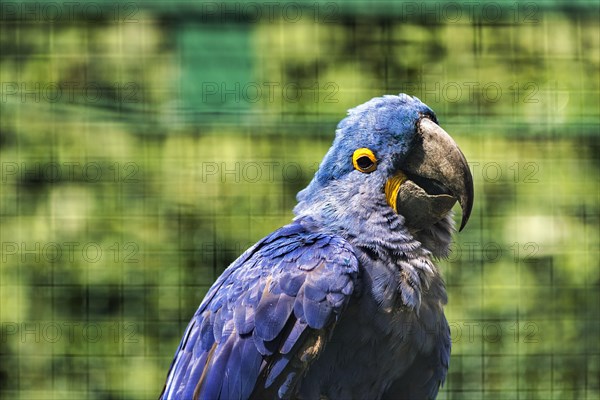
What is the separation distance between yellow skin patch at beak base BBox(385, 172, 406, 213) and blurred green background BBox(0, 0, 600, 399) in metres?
1.05

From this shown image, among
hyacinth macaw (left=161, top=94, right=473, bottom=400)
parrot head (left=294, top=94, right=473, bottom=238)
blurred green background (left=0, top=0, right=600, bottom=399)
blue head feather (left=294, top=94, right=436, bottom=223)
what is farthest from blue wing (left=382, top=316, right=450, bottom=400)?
blurred green background (left=0, top=0, right=600, bottom=399)

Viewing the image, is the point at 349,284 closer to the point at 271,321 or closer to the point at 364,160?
the point at 271,321

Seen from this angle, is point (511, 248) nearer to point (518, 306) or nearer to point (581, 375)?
point (518, 306)

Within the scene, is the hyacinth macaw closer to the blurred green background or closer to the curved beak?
the curved beak

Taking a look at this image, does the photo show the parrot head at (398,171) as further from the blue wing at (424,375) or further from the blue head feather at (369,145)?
the blue wing at (424,375)

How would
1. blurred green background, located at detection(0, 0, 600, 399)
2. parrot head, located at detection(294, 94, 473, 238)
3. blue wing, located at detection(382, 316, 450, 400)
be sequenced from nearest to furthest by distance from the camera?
parrot head, located at detection(294, 94, 473, 238) < blue wing, located at detection(382, 316, 450, 400) < blurred green background, located at detection(0, 0, 600, 399)

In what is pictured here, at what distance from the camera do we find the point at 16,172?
136 inches

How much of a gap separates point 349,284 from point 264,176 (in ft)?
4.29

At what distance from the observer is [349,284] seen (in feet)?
7.22

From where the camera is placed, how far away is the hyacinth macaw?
2203 mm

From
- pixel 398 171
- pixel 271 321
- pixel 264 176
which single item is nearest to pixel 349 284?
pixel 271 321

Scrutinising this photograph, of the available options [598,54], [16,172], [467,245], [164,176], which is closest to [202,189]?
[164,176]

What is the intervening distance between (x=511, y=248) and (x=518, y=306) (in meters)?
0.22

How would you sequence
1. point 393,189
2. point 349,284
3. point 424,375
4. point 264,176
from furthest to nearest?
point 264,176
point 424,375
point 393,189
point 349,284
